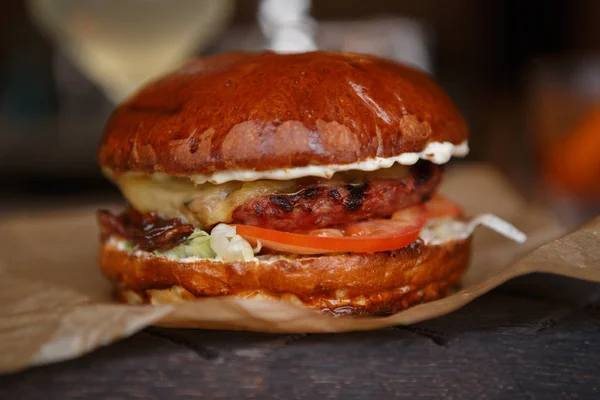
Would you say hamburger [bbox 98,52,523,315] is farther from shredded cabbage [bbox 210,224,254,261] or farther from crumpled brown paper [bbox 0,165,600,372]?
crumpled brown paper [bbox 0,165,600,372]

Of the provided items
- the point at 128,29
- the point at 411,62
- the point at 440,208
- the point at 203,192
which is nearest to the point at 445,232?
the point at 440,208

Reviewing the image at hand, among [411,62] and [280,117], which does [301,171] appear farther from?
[411,62]

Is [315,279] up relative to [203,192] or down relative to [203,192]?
down

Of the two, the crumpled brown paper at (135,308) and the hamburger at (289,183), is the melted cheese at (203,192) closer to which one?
the hamburger at (289,183)

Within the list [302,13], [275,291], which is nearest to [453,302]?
[275,291]

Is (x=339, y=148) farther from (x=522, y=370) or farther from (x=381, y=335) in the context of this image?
(x=522, y=370)

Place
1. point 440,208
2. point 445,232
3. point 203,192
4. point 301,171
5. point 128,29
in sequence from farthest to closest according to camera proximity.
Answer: point 128,29
point 440,208
point 445,232
point 203,192
point 301,171

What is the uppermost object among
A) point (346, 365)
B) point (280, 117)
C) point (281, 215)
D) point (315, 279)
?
point (280, 117)
